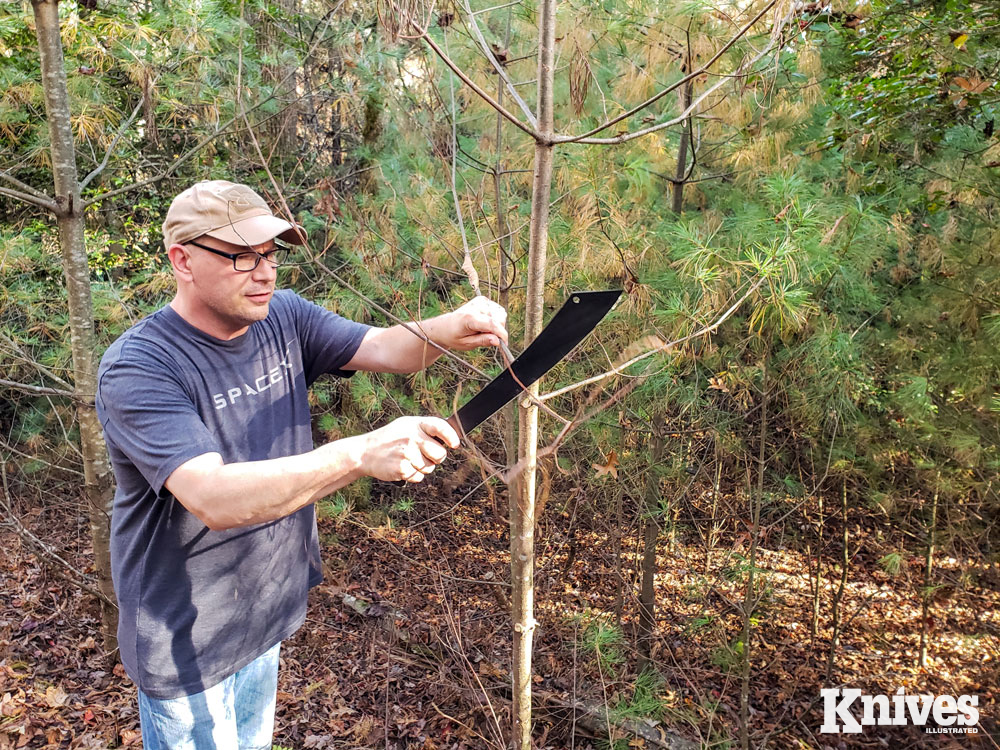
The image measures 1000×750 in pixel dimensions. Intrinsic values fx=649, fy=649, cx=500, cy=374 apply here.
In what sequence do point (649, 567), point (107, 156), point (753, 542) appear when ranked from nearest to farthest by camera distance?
point (107, 156) < point (753, 542) < point (649, 567)

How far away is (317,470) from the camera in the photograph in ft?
4.17

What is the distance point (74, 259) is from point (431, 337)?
216cm

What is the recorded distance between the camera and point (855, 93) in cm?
417

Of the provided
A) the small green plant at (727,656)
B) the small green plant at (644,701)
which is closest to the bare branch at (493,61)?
the small green plant at (644,701)

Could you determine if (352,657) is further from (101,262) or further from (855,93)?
(855,93)

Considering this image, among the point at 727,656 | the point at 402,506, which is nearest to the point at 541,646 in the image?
the point at 727,656

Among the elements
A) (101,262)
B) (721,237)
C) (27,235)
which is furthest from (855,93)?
(27,235)

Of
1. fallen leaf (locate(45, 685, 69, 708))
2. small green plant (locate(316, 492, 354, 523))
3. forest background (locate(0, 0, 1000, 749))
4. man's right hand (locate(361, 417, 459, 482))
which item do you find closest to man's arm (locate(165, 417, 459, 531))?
man's right hand (locate(361, 417, 459, 482))

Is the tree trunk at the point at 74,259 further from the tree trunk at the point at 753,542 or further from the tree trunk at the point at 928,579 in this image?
the tree trunk at the point at 928,579

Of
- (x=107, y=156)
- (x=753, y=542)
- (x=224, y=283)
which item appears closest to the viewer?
(x=224, y=283)

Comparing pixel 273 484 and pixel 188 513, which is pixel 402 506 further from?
pixel 273 484

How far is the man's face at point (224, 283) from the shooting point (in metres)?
1.73

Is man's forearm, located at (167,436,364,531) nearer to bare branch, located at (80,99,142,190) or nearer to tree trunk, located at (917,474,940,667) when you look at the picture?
bare branch, located at (80,99,142,190)

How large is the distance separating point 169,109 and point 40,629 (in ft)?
11.2
